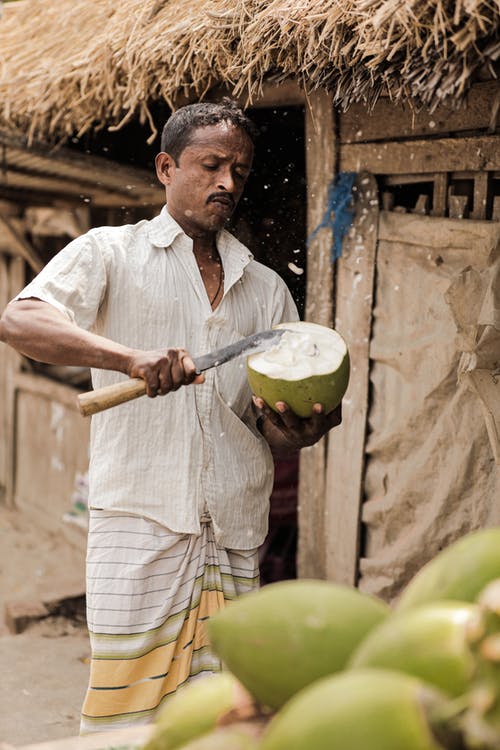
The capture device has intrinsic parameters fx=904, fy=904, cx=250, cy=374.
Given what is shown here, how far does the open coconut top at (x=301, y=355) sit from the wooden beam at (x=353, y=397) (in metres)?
1.13

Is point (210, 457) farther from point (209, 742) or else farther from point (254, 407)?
point (209, 742)

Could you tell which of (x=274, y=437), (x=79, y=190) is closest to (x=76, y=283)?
(x=274, y=437)

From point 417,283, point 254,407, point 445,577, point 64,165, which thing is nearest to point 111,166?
point 64,165

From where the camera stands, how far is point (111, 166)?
14.2 feet

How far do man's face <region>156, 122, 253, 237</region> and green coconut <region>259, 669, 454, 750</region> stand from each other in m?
1.72

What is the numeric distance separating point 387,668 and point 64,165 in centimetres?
406

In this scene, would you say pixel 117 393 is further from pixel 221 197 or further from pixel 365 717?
pixel 365 717

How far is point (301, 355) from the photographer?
7.18 ft

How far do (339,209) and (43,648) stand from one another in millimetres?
2512

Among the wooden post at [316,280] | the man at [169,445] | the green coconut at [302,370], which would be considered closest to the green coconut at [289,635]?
the green coconut at [302,370]

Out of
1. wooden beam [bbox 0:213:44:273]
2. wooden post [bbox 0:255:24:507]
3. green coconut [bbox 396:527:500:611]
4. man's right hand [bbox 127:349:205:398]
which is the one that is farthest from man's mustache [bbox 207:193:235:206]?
wooden post [bbox 0:255:24:507]

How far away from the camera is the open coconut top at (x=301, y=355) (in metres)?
2.14

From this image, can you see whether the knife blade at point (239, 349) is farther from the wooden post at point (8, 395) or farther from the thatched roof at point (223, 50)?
the wooden post at point (8, 395)

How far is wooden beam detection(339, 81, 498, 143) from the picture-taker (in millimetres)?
2748
